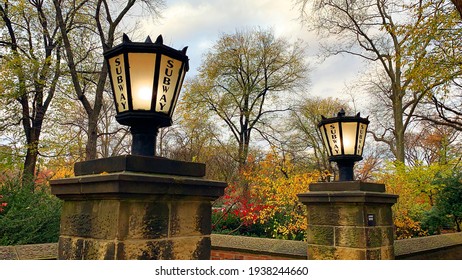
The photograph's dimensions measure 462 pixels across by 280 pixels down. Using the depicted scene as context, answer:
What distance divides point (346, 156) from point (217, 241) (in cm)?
347

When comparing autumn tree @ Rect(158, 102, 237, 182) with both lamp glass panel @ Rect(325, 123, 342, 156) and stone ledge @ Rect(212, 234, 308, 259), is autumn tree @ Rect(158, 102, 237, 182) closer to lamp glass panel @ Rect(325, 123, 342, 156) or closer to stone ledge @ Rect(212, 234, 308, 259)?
stone ledge @ Rect(212, 234, 308, 259)

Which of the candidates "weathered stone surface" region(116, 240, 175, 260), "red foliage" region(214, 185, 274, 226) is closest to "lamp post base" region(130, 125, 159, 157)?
"weathered stone surface" region(116, 240, 175, 260)

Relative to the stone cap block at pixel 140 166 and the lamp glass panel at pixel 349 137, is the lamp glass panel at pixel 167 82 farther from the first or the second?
the lamp glass panel at pixel 349 137

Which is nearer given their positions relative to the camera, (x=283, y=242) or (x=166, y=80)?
(x=166, y=80)

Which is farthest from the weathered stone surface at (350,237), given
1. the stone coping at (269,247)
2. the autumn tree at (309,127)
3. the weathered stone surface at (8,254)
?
the autumn tree at (309,127)

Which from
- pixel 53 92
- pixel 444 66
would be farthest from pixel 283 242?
pixel 53 92

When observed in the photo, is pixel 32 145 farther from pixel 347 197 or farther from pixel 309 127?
pixel 309 127

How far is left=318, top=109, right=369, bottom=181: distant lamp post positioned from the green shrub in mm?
4876

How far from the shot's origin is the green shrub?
5.54m

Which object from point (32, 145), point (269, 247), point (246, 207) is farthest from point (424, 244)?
point (32, 145)

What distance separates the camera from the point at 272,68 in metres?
23.6

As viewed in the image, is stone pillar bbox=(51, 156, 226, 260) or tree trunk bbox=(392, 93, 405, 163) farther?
tree trunk bbox=(392, 93, 405, 163)

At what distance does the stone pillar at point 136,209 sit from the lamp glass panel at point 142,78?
1.44 ft

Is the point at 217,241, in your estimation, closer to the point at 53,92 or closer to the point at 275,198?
the point at 275,198
